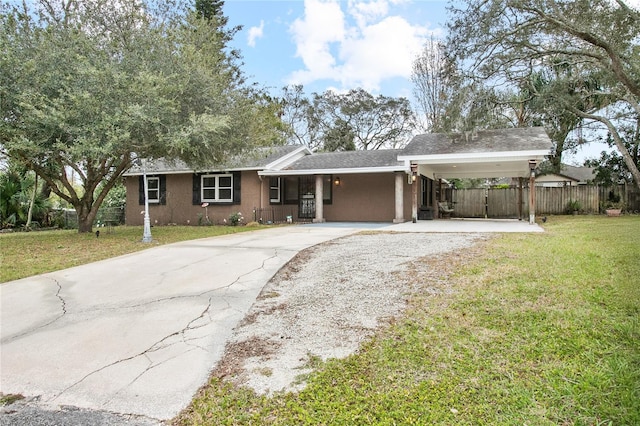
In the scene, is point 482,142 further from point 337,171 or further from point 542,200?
point 542,200

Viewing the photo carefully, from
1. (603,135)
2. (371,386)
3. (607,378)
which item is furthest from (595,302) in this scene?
(603,135)

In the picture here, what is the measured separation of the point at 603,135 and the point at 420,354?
23.0 metres

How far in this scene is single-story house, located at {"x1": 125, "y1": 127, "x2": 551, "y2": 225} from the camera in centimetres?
1491

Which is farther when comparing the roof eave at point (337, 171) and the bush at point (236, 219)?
the bush at point (236, 219)

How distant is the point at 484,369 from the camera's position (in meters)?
2.85

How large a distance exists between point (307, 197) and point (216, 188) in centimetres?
391

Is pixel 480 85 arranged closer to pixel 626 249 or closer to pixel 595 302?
pixel 626 249

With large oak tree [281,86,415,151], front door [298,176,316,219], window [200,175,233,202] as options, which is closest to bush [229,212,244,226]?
window [200,175,233,202]

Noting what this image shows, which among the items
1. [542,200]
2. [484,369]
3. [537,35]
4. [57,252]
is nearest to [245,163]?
[57,252]

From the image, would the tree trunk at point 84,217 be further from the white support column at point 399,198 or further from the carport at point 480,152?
the carport at point 480,152

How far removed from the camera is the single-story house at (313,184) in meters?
14.9

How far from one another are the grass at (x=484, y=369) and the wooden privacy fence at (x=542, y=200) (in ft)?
52.9

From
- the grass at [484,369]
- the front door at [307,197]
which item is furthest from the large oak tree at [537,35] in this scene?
the front door at [307,197]

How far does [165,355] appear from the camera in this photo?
3398 millimetres
